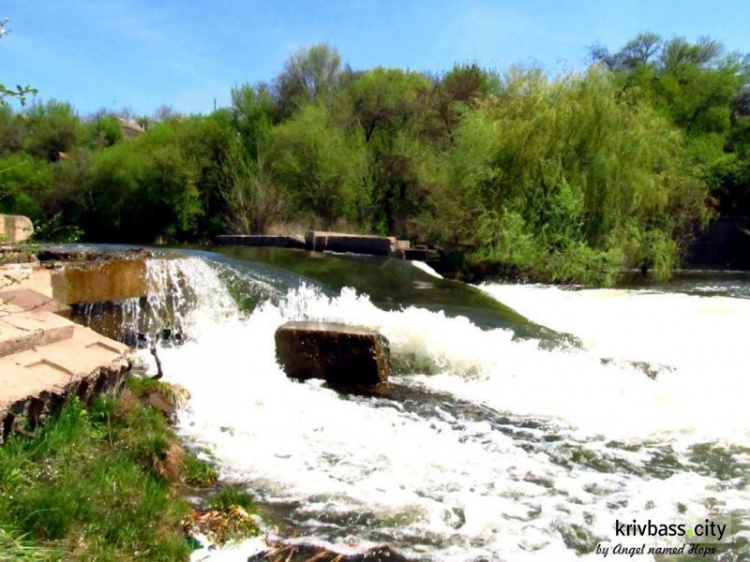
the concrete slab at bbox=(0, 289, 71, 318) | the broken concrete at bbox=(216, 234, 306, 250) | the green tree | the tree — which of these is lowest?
the concrete slab at bbox=(0, 289, 71, 318)

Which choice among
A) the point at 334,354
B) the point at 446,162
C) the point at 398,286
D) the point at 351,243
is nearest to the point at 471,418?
the point at 334,354

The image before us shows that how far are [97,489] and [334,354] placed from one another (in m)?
4.42

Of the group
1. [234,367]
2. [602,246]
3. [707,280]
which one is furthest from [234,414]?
[707,280]

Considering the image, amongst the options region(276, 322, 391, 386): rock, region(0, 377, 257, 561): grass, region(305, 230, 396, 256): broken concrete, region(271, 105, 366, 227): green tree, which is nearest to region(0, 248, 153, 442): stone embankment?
region(0, 377, 257, 561): grass

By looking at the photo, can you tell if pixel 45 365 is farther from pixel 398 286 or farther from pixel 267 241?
pixel 267 241

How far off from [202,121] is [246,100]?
2682 millimetres

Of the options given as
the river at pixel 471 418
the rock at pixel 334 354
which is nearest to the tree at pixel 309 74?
the river at pixel 471 418

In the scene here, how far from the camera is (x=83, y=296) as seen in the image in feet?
28.6

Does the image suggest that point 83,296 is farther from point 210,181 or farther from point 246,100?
point 246,100

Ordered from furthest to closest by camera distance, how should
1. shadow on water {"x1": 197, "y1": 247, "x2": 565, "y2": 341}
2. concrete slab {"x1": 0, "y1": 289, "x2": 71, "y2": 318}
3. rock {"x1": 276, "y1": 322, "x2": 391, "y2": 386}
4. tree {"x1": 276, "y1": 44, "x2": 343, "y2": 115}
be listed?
1. tree {"x1": 276, "y1": 44, "x2": 343, "y2": 115}
2. shadow on water {"x1": 197, "y1": 247, "x2": 565, "y2": 341}
3. rock {"x1": 276, "y1": 322, "x2": 391, "y2": 386}
4. concrete slab {"x1": 0, "y1": 289, "x2": 71, "y2": 318}

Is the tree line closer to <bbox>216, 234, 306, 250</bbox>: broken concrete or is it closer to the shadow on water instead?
A: <bbox>216, 234, 306, 250</bbox>: broken concrete

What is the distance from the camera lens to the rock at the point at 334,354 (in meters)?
7.73

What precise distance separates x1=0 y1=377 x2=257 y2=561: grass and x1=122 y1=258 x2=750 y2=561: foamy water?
493 mm

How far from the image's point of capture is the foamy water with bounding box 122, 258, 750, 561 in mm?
4223
